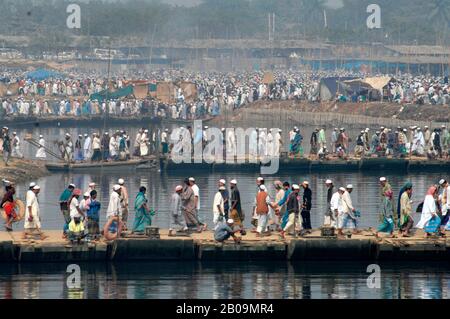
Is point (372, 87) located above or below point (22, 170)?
above

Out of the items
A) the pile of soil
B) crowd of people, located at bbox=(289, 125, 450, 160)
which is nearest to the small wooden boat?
crowd of people, located at bbox=(289, 125, 450, 160)

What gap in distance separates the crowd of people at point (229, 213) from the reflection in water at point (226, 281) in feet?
3.25

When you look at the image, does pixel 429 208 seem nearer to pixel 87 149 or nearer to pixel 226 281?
pixel 226 281

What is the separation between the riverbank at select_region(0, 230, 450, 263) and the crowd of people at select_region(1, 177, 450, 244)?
31 centimetres

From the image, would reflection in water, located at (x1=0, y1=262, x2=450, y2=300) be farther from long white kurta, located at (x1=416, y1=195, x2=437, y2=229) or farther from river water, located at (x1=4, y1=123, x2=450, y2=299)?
long white kurta, located at (x1=416, y1=195, x2=437, y2=229)

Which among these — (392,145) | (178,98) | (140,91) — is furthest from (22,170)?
(178,98)

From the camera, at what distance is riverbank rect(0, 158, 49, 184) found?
51.8 m

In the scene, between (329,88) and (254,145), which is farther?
(329,88)

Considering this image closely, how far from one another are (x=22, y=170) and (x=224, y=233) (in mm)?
19778

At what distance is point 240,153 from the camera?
2263 inches

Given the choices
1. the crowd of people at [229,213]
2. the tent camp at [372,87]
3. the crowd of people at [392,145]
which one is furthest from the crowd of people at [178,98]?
the crowd of people at [229,213]

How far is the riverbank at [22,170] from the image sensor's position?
170 feet

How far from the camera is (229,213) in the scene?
36.0m

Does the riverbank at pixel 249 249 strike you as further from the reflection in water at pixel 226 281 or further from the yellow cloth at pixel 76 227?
the yellow cloth at pixel 76 227
